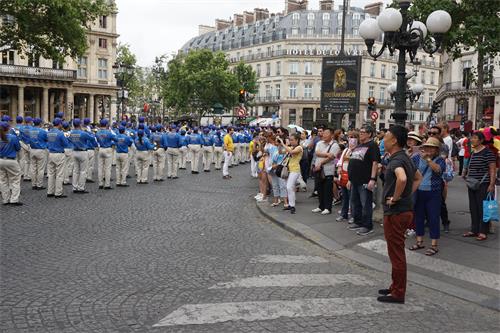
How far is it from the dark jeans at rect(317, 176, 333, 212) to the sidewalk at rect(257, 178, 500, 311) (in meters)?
0.28

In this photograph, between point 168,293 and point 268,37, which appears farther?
point 268,37

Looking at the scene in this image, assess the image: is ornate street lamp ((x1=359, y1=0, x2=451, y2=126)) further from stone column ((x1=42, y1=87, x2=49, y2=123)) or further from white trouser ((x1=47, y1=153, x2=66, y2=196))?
stone column ((x1=42, y1=87, x2=49, y2=123))

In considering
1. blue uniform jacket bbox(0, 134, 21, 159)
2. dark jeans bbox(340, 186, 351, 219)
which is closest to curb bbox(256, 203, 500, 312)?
dark jeans bbox(340, 186, 351, 219)

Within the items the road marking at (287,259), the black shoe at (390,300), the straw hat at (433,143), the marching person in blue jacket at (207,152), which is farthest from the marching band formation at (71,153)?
the black shoe at (390,300)

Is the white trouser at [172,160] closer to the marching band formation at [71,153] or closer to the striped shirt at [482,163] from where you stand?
the marching band formation at [71,153]

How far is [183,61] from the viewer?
7575 cm

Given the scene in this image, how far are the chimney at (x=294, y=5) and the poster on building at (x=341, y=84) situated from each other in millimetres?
72023

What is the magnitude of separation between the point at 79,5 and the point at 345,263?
76.1 feet

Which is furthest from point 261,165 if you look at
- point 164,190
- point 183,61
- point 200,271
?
point 183,61

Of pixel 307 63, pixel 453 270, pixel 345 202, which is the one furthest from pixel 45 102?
pixel 453 270

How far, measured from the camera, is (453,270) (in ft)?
Answer: 24.5

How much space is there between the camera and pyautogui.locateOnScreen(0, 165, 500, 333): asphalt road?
532 cm

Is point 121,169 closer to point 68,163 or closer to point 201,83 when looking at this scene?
point 68,163

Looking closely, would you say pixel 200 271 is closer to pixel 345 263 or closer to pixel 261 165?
pixel 345 263
